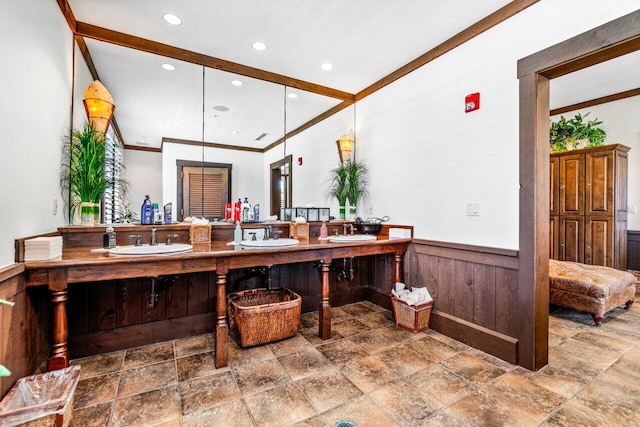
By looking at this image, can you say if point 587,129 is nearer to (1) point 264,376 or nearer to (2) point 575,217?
(2) point 575,217

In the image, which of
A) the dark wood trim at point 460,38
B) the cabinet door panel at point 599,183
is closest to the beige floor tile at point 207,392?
the dark wood trim at point 460,38

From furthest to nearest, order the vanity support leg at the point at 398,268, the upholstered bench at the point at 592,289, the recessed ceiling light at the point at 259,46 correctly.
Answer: the vanity support leg at the point at 398,268, the upholstered bench at the point at 592,289, the recessed ceiling light at the point at 259,46

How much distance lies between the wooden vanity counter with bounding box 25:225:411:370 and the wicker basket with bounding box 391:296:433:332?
0.55 m

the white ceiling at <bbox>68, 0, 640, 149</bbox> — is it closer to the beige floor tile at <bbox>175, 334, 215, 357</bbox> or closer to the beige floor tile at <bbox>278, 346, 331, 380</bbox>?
the beige floor tile at <bbox>175, 334, 215, 357</bbox>

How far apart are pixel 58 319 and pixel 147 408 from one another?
69cm

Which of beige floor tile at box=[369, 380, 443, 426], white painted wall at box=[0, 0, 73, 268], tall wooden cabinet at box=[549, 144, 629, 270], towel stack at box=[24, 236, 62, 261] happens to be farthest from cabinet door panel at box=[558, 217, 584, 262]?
white painted wall at box=[0, 0, 73, 268]

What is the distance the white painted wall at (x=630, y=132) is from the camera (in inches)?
164

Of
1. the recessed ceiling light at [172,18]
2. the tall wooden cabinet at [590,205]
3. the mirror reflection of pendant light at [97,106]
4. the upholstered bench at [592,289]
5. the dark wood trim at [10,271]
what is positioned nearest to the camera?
the dark wood trim at [10,271]

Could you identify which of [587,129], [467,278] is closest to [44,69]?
[467,278]

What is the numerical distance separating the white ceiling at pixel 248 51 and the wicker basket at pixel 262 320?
5.13 ft

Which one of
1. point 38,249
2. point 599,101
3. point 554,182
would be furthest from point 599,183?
point 38,249

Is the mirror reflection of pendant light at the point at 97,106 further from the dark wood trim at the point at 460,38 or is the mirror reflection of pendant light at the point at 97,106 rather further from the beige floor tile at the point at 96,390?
the dark wood trim at the point at 460,38

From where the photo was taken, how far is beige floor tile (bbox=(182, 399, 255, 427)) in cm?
152

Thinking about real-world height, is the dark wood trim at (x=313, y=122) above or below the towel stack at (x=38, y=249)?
above
